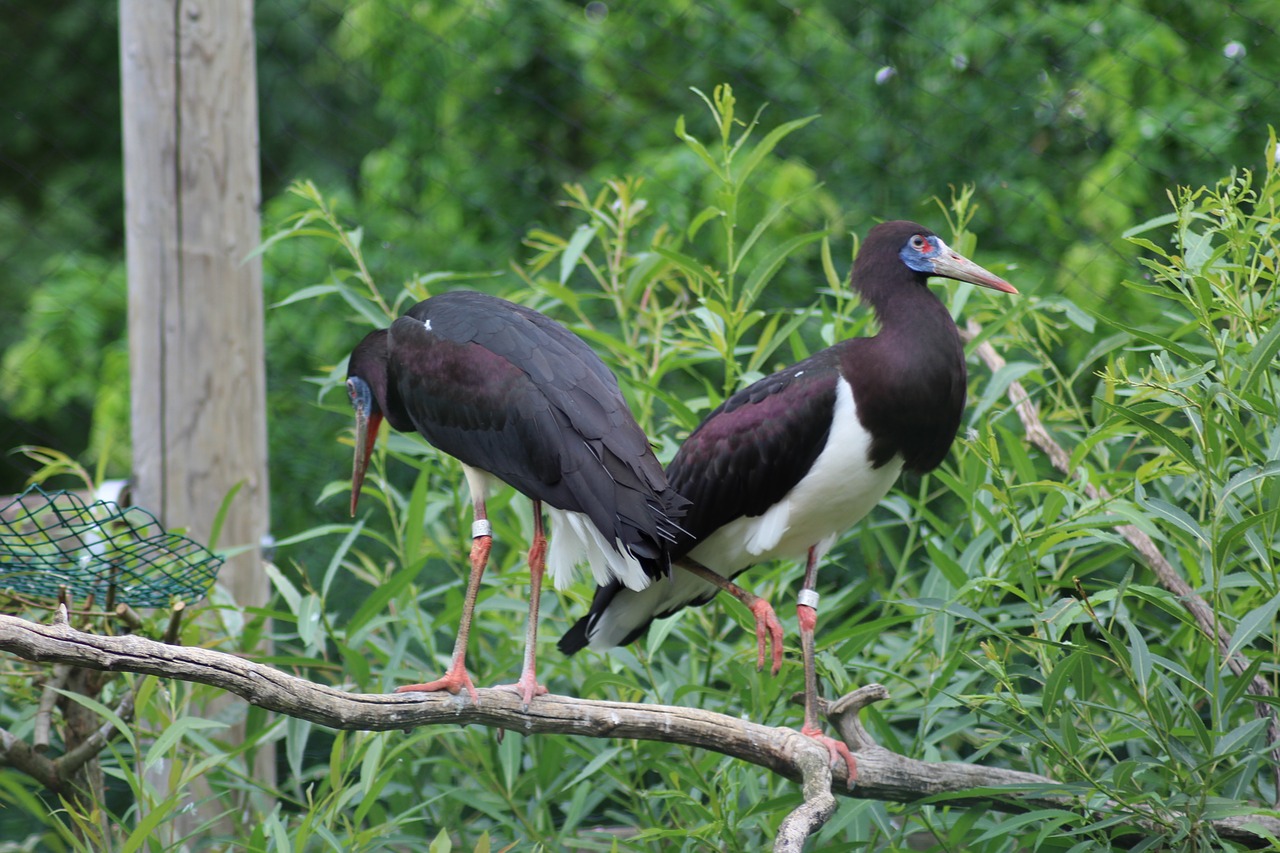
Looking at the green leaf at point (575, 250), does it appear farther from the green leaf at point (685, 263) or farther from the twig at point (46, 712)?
the twig at point (46, 712)

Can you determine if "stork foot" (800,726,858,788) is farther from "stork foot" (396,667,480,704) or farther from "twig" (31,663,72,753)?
"twig" (31,663,72,753)

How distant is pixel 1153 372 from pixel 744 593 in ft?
2.81

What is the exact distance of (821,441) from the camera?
8.49 feet

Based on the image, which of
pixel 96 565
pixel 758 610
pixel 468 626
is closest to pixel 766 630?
pixel 758 610

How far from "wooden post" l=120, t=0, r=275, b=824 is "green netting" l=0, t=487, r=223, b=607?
0.28m

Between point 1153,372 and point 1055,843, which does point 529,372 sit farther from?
point 1055,843

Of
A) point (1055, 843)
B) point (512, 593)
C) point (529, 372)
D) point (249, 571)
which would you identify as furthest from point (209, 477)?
point (1055, 843)

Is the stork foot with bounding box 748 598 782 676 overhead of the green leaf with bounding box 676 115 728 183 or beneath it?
beneath

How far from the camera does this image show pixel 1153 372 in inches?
85.5

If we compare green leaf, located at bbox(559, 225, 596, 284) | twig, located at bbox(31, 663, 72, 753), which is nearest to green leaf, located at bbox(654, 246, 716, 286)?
green leaf, located at bbox(559, 225, 596, 284)

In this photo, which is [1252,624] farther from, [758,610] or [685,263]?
[685,263]

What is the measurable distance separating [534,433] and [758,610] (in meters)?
0.54

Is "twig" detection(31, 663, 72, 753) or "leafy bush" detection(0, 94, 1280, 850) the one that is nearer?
"leafy bush" detection(0, 94, 1280, 850)

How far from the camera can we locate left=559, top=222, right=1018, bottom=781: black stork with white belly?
2553 mm
